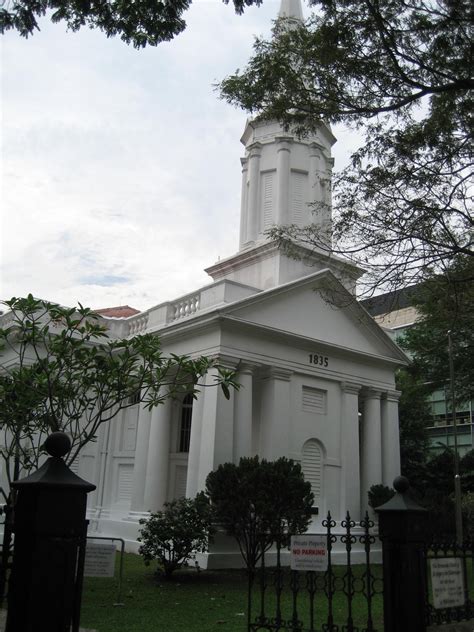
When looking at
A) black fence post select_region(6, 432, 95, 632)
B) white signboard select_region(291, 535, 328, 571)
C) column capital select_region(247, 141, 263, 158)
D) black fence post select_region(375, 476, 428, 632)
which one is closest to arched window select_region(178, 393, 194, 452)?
column capital select_region(247, 141, 263, 158)

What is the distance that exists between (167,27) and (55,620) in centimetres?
679

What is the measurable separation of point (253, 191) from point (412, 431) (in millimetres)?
16278

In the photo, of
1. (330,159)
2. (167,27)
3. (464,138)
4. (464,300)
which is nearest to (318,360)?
(464,300)

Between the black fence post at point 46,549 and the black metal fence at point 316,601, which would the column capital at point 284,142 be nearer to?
the black metal fence at point 316,601

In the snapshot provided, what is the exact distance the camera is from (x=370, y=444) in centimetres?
2192

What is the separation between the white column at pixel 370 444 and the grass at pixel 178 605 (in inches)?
268

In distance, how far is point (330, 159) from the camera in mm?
25422

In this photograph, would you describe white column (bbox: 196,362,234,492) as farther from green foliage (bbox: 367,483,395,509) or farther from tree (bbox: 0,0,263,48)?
tree (bbox: 0,0,263,48)

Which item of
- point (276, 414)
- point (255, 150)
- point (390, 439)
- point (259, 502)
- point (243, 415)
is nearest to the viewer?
point (259, 502)

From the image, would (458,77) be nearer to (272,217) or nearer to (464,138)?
(464,138)

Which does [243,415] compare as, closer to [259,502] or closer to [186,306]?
[259,502]

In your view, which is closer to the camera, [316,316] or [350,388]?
[316,316]

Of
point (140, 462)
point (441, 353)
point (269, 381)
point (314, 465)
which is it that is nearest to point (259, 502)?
point (269, 381)

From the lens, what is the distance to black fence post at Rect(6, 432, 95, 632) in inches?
149
